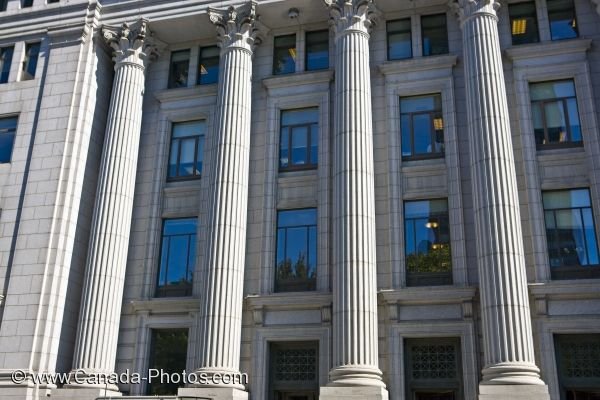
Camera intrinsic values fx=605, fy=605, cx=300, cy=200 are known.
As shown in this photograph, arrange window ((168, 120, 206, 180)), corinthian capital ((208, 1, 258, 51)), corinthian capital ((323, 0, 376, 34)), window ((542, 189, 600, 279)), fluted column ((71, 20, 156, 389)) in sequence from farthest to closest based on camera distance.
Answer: window ((168, 120, 206, 180)), corinthian capital ((208, 1, 258, 51)), corinthian capital ((323, 0, 376, 34)), fluted column ((71, 20, 156, 389)), window ((542, 189, 600, 279))

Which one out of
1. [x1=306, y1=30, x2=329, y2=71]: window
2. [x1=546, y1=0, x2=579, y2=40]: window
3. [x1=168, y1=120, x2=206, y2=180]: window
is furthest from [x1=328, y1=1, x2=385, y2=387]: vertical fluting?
[x1=546, y1=0, x2=579, y2=40]: window

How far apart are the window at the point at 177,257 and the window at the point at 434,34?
38.2 ft

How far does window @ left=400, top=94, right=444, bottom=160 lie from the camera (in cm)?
2272

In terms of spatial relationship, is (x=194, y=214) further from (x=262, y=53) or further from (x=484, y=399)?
(x=484, y=399)

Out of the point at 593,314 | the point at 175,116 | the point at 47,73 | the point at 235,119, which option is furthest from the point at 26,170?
the point at 593,314

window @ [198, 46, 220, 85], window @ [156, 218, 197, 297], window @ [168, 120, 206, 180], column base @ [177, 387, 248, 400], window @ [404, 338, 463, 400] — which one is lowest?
column base @ [177, 387, 248, 400]

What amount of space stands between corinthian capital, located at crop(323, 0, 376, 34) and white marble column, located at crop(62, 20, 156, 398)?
8.25 metres

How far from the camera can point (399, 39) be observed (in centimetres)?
2461

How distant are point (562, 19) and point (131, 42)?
1750 cm

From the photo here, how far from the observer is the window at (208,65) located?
86.4 ft

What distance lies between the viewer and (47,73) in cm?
2603

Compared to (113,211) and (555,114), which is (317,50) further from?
(113,211)

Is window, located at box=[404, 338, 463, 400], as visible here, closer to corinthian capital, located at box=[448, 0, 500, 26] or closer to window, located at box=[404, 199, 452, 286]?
window, located at box=[404, 199, 452, 286]

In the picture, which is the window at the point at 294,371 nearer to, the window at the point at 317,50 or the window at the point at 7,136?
the window at the point at 317,50
